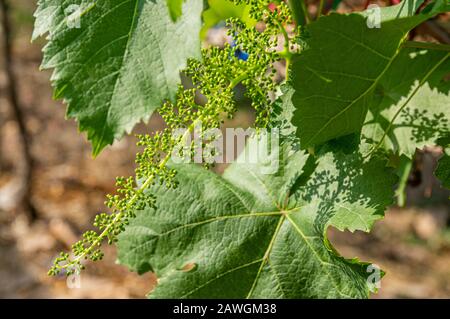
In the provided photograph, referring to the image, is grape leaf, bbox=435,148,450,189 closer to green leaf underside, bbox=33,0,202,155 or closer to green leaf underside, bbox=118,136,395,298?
green leaf underside, bbox=118,136,395,298

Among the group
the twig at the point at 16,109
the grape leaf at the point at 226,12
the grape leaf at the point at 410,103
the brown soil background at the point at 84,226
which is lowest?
the brown soil background at the point at 84,226

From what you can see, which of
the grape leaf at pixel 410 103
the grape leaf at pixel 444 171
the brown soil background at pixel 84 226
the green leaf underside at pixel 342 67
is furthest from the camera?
the brown soil background at pixel 84 226

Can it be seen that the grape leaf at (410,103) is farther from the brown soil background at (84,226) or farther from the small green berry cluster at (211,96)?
the brown soil background at (84,226)

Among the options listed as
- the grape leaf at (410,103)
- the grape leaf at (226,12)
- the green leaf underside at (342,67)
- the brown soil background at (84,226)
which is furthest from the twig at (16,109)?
the green leaf underside at (342,67)

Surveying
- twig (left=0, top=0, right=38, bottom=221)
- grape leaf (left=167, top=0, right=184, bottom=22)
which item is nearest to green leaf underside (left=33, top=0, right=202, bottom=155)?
grape leaf (left=167, top=0, right=184, bottom=22)

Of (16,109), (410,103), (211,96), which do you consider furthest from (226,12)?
(16,109)
